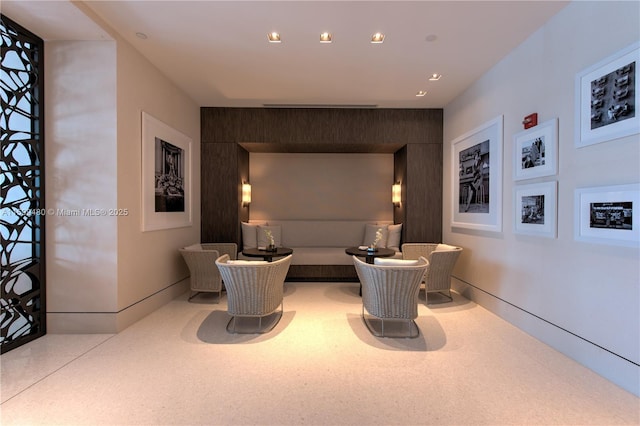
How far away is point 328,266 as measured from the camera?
545 cm

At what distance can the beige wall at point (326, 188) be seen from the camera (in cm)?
654

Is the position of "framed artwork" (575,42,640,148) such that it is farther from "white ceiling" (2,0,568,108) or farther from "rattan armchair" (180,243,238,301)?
"rattan armchair" (180,243,238,301)

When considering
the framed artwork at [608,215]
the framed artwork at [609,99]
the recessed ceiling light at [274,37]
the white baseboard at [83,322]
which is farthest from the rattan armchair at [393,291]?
the white baseboard at [83,322]

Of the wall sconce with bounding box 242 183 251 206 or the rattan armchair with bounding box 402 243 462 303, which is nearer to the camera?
the rattan armchair with bounding box 402 243 462 303

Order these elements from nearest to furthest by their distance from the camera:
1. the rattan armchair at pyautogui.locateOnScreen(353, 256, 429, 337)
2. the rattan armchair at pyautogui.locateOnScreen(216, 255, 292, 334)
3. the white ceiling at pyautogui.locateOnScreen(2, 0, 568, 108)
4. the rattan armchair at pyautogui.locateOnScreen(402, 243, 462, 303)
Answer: the white ceiling at pyautogui.locateOnScreen(2, 0, 568, 108) < the rattan armchair at pyautogui.locateOnScreen(353, 256, 429, 337) < the rattan armchair at pyautogui.locateOnScreen(216, 255, 292, 334) < the rattan armchair at pyautogui.locateOnScreen(402, 243, 462, 303)

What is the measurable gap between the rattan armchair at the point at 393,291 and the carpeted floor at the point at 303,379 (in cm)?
24

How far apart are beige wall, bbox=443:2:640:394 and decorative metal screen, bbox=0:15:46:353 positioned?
5329 millimetres

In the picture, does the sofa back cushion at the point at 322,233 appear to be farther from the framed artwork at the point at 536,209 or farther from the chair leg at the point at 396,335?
the framed artwork at the point at 536,209

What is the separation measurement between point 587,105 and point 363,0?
7.18 ft

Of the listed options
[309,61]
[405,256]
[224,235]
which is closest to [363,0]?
[309,61]

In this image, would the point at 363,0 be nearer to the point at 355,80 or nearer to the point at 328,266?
the point at 355,80

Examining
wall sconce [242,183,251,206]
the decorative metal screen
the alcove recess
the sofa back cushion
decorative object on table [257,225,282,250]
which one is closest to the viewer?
the decorative metal screen

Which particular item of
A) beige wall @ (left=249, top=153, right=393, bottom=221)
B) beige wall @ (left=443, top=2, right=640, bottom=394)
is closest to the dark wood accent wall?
beige wall @ (left=249, top=153, right=393, bottom=221)

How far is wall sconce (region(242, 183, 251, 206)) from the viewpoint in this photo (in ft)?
19.3
